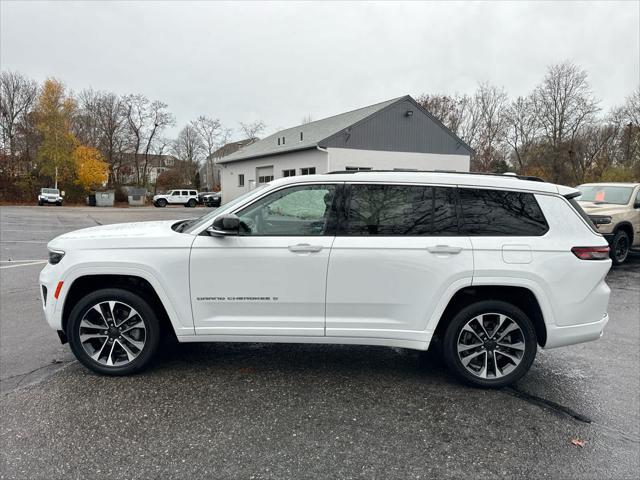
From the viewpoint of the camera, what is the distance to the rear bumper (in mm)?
3242

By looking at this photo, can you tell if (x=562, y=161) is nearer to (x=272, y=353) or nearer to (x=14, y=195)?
(x=272, y=353)

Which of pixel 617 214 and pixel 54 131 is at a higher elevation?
pixel 54 131

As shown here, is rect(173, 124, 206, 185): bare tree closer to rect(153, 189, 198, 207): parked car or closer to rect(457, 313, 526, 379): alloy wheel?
rect(153, 189, 198, 207): parked car

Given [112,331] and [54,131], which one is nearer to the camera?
[112,331]

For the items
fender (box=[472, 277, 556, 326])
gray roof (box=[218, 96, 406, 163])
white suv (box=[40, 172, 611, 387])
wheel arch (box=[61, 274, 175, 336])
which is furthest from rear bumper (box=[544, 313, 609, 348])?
gray roof (box=[218, 96, 406, 163])

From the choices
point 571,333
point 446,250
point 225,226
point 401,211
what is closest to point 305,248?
point 225,226

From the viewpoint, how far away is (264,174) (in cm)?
3016

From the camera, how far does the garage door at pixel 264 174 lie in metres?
29.2

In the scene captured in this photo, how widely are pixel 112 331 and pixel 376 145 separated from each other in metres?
22.9

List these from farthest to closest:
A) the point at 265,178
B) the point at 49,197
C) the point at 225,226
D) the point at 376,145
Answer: the point at 49,197 → the point at 265,178 → the point at 376,145 → the point at 225,226

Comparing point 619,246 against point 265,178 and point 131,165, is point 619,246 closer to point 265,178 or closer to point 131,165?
point 265,178

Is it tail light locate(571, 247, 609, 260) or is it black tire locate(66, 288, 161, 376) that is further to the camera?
black tire locate(66, 288, 161, 376)

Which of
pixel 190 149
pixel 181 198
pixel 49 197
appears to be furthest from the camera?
pixel 190 149

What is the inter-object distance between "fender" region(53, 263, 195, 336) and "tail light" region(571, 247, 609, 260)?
3201mm
